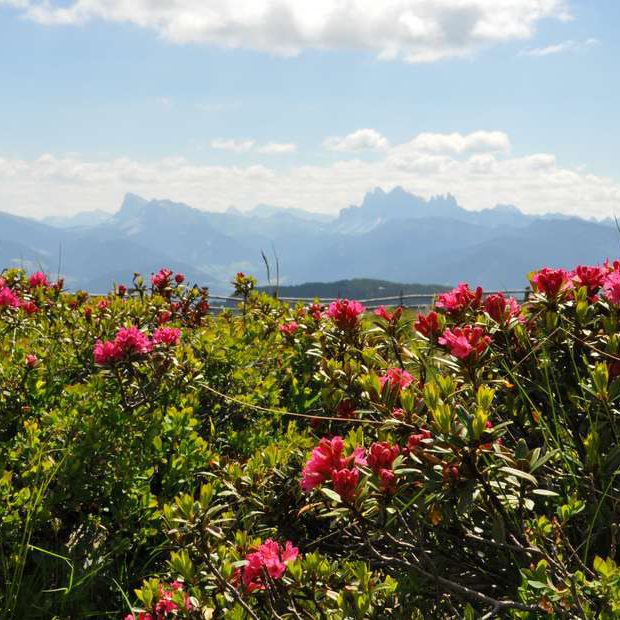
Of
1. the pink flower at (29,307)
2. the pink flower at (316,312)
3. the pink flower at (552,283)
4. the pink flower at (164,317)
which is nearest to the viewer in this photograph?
the pink flower at (552,283)

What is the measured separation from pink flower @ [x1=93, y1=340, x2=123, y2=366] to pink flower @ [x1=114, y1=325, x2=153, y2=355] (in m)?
0.02

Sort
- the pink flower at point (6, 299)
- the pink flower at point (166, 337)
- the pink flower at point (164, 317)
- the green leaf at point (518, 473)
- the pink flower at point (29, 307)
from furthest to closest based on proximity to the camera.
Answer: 1. the pink flower at point (29, 307)
2. the pink flower at point (164, 317)
3. the pink flower at point (6, 299)
4. the pink flower at point (166, 337)
5. the green leaf at point (518, 473)

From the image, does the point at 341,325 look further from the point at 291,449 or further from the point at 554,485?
the point at 554,485

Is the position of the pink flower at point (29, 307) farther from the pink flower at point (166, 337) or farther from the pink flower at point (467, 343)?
the pink flower at point (467, 343)

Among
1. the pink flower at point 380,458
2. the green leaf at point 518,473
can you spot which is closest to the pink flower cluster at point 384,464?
the pink flower at point 380,458

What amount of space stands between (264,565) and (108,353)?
1.42 m

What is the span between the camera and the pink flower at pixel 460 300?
2.61 m

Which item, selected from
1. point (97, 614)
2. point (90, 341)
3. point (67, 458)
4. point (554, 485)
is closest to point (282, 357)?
point (90, 341)

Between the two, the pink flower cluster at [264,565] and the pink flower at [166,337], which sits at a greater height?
the pink flower at [166,337]

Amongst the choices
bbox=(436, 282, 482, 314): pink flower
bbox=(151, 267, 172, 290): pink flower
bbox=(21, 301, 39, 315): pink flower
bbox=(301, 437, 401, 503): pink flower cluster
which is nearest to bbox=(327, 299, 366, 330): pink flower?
bbox=(436, 282, 482, 314): pink flower

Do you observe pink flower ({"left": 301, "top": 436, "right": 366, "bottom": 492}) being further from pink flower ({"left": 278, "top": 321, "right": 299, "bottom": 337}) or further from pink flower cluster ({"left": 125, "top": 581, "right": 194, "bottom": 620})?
pink flower ({"left": 278, "top": 321, "right": 299, "bottom": 337})

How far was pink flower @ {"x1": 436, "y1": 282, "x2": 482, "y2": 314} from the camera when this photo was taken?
2.61 metres

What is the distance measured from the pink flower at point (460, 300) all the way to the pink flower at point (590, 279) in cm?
41

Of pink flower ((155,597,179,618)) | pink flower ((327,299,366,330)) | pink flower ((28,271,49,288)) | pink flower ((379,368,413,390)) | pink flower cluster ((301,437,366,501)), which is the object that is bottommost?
pink flower ((155,597,179,618))
